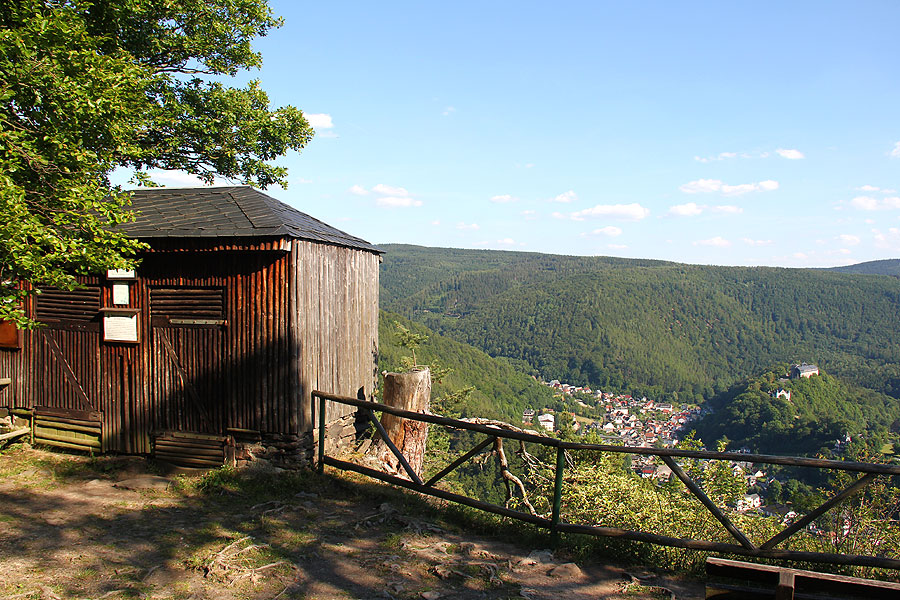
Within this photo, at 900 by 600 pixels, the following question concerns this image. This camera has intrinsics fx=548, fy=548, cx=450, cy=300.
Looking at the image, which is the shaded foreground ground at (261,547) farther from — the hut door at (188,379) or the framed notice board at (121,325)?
the framed notice board at (121,325)

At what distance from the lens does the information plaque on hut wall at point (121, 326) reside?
24.5ft

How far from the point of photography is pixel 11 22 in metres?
7.66

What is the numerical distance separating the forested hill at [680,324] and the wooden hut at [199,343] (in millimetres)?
115640

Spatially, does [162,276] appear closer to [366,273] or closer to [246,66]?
[366,273]

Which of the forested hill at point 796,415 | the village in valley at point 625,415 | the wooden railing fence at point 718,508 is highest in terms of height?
the wooden railing fence at point 718,508

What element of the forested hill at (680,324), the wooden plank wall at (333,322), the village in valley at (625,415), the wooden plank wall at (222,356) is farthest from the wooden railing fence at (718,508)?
the forested hill at (680,324)

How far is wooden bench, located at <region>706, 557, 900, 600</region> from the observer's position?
262 cm

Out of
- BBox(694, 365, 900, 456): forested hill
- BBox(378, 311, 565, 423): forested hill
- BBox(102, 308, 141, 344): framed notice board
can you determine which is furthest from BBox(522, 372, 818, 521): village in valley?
BBox(102, 308, 141, 344): framed notice board

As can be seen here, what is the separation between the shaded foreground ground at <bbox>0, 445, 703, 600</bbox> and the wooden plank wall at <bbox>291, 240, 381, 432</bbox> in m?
1.32

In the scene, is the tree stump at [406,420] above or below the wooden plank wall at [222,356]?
below

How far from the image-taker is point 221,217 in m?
7.28

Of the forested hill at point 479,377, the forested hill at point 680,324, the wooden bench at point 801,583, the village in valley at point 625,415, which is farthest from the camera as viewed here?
the forested hill at point 680,324

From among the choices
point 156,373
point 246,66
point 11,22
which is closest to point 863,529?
point 156,373

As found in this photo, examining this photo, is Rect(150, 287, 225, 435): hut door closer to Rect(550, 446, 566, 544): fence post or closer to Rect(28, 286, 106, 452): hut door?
Rect(28, 286, 106, 452): hut door
